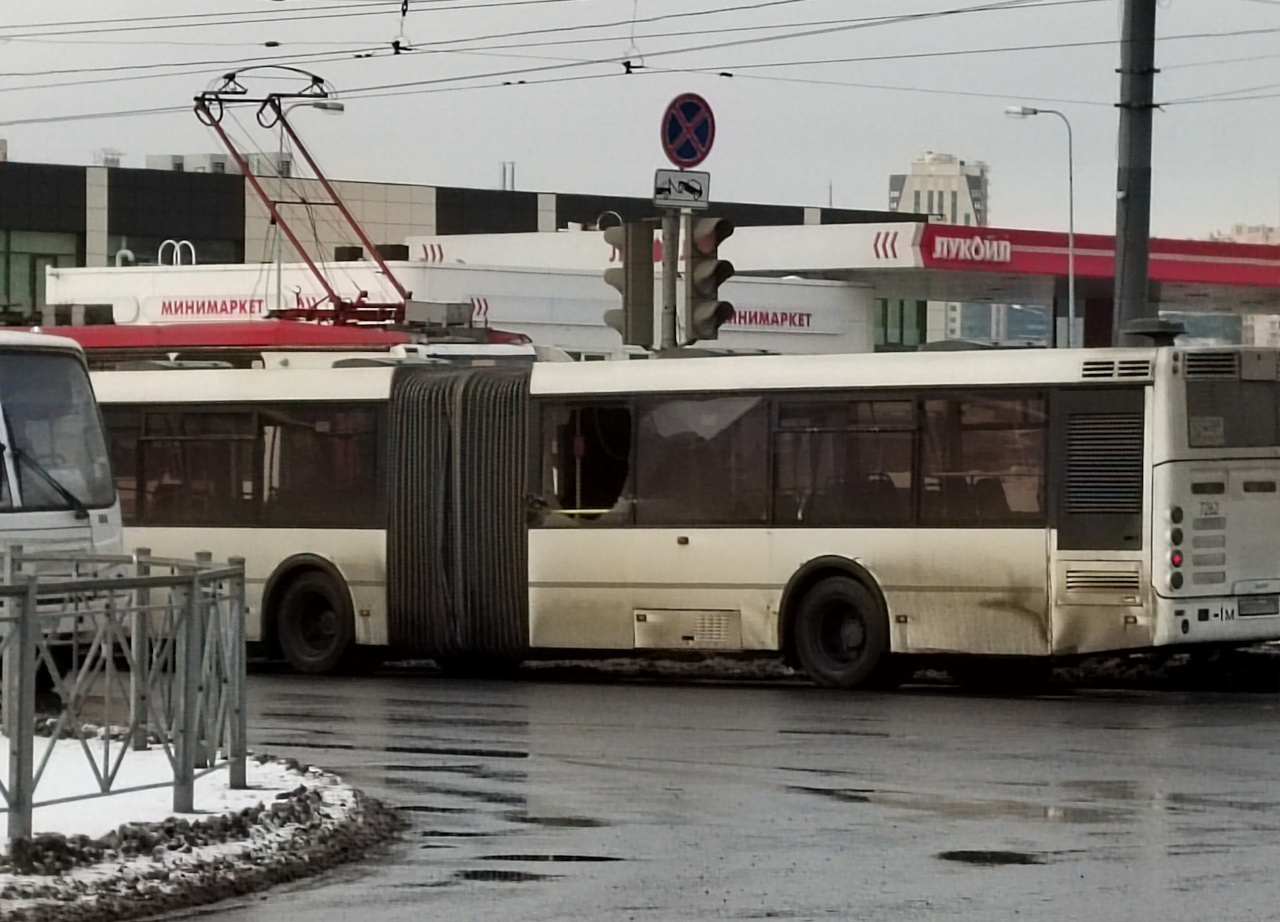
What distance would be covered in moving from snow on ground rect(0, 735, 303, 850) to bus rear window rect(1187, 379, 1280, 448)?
889cm

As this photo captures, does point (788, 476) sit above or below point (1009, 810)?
above

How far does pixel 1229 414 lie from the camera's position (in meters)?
17.8

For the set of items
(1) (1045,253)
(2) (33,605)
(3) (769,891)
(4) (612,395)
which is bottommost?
(3) (769,891)

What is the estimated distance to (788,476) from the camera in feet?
62.7

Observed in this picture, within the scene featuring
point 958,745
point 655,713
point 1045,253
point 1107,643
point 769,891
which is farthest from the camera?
point 1045,253

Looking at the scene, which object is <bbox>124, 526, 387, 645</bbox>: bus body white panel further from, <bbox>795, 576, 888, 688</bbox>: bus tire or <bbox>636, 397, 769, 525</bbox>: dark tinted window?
<bbox>795, 576, 888, 688</bbox>: bus tire

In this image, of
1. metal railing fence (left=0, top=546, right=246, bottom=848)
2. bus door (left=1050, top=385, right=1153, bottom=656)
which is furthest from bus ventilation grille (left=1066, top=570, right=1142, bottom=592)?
metal railing fence (left=0, top=546, right=246, bottom=848)

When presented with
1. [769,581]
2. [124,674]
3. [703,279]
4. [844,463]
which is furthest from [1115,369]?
[124,674]

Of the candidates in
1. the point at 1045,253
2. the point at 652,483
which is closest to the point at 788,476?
the point at 652,483

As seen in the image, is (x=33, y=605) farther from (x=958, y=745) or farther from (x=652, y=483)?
(x=652, y=483)

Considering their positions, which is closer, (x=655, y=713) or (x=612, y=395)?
(x=655, y=713)

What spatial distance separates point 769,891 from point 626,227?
40.5 feet

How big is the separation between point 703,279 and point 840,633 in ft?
11.2

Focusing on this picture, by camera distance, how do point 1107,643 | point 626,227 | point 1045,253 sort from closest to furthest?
point 1107,643 → point 626,227 → point 1045,253
